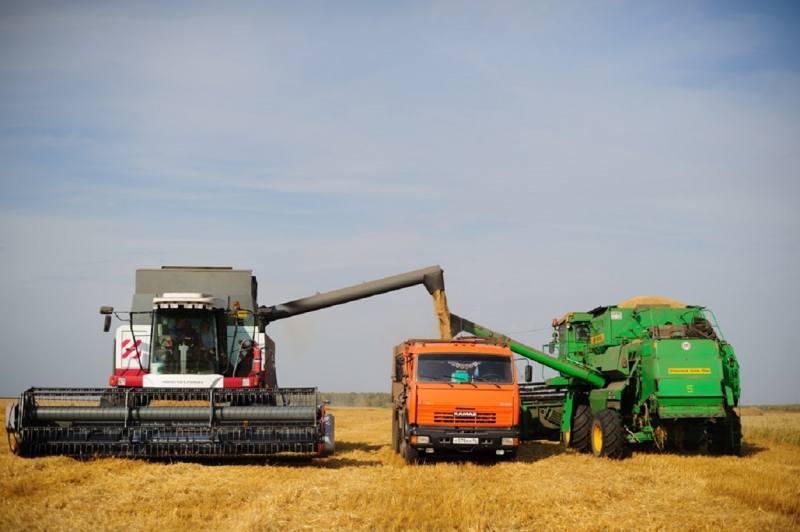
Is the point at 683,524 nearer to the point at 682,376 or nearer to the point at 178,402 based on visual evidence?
the point at 682,376

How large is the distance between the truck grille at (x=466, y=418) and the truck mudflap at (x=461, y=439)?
13 centimetres

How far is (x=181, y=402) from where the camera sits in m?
14.2

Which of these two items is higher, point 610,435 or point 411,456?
point 610,435

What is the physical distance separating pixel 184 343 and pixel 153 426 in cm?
299

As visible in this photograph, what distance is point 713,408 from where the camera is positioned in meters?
16.0

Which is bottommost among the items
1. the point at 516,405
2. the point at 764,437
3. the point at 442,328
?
the point at 764,437

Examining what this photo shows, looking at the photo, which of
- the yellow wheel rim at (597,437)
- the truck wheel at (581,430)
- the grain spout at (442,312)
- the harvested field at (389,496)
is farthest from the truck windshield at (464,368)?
the grain spout at (442,312)

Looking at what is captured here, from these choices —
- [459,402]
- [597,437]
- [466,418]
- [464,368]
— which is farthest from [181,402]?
[597,437]

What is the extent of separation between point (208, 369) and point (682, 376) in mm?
8995

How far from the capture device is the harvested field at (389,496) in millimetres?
9031

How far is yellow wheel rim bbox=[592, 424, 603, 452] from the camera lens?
654 inches

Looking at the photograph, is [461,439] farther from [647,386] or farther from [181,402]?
[181,402]

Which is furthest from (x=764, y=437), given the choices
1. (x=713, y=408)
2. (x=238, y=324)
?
(x=238, y=324)

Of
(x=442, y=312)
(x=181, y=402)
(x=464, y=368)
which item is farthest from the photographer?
(x=442, y=312)
